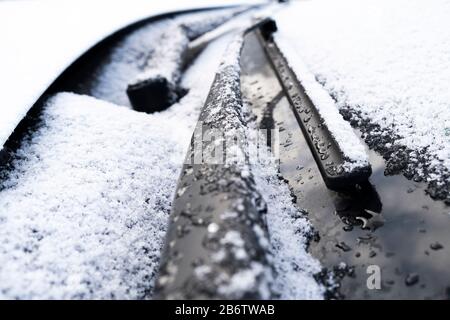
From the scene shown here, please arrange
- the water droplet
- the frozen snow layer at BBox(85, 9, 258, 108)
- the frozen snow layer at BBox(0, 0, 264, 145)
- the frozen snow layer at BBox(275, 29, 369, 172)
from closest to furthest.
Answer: the water droplet
the frozen snow layer at BBox(275, 29, 369, 172)
the frozen snow layer at BBox(0, 0, 264, 145)
the frozen snow layer at BBox(85, 9, 258, 108)

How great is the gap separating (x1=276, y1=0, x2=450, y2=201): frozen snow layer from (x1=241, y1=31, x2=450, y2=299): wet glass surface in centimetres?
9

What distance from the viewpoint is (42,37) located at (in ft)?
7.66

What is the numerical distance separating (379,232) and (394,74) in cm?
92

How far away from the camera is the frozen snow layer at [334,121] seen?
1264 millimetres

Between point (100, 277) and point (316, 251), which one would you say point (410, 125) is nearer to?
point (316, 251)

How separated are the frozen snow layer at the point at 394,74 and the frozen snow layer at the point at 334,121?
0.10 m

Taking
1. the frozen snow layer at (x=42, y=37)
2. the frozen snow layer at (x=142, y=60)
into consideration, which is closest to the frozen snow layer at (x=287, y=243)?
the frozen snow layer at (x=42, y=37)

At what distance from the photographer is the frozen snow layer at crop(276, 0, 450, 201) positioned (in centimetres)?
135

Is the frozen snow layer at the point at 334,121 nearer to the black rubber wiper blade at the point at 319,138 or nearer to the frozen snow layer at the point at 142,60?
the black rubber wiper blade at the point at 319,138

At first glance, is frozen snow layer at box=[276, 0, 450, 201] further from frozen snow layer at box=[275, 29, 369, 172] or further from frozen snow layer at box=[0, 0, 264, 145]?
frozen snow layer at box=[0, 0, 264, 145]

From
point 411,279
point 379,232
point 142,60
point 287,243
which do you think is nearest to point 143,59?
point 142,60

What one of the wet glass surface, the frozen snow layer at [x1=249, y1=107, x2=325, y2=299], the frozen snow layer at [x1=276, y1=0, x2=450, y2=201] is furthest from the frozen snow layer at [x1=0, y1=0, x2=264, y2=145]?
the frozen snow layer at [x1=276, y1=0, x2=450, y2=201]

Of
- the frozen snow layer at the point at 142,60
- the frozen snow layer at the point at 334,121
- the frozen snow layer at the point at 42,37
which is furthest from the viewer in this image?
the frozen snow layer at the point at 142,60

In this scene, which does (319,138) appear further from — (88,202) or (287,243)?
(88,202)
